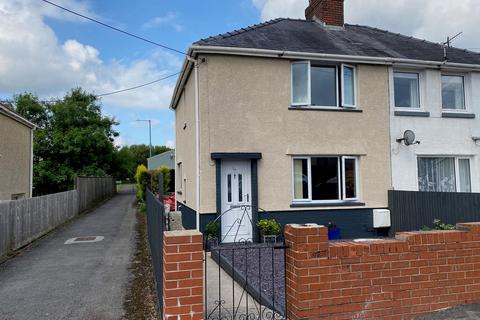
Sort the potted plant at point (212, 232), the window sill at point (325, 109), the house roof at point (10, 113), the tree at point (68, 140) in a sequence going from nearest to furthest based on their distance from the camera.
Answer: the potted plant at point (212, 232)
the window sill at point (325, 109)
the house roof at point (10, 113)
the tree at point (68, 140)

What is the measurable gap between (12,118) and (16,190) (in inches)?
133

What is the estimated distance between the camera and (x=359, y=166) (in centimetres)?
1081

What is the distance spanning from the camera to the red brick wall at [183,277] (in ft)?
11.8

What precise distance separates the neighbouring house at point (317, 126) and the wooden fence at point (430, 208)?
0.47 metres

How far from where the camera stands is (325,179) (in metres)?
10.7

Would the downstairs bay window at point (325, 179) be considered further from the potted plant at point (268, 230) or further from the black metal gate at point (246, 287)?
the black metal gate at point (246, 287)

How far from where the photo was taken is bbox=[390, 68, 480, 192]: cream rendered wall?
11.2 meters

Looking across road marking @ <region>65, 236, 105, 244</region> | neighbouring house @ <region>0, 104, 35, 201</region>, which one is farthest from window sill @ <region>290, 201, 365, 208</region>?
neighbouring house @ <region>0, 104, 35, 201</region>

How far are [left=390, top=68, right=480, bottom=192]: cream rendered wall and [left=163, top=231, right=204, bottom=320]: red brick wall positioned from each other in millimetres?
8836

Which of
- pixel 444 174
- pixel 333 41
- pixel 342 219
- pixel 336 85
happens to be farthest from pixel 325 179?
pixel 333 41

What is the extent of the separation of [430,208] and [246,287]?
685 cm

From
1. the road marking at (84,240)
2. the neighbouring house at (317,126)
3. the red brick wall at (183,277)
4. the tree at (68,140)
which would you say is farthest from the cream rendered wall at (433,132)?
the tree at (68,140)

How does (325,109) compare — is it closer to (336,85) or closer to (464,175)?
(336,85)

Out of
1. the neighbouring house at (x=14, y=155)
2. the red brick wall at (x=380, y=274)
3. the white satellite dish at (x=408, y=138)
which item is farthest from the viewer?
the neighbouring house at (x=14, y=155)
